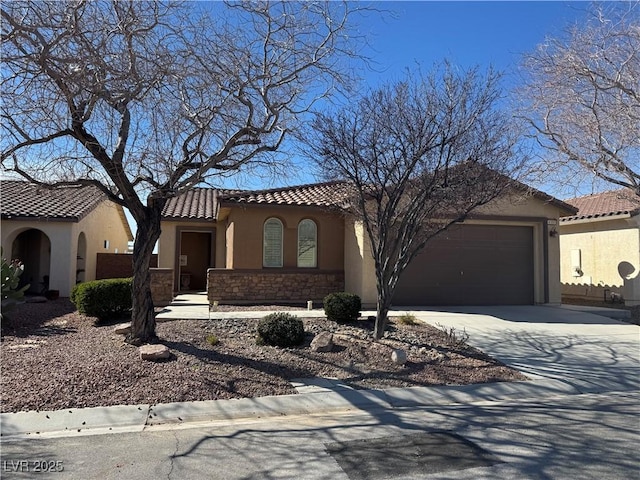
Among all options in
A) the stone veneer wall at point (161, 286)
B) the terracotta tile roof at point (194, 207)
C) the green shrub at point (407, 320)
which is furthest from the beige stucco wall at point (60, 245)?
the green shrub at point (407, 320)

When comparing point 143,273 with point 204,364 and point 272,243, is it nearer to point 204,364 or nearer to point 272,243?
point 204,364

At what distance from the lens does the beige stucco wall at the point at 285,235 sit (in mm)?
15469

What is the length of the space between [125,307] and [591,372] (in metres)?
10.1

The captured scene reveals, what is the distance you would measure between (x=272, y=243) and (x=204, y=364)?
8.25 meters

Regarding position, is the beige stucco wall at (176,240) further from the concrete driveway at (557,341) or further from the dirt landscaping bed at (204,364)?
the concrete driveway at (557,341)

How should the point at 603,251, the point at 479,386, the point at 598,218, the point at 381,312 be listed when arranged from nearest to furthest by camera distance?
the point at 479,386 < the point at 381,312 < the point at 598,218 < the point at 603,251

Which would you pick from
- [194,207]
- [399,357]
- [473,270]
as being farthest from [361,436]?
[194,207]

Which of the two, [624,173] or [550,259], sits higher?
[624,173]

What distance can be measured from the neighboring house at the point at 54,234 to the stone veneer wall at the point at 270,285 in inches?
218

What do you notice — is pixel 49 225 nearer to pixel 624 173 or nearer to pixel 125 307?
pixel 125 307

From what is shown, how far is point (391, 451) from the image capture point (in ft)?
16.3

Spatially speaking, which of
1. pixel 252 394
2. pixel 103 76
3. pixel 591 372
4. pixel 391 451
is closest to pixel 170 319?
pixel 252 394

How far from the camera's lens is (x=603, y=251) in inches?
766

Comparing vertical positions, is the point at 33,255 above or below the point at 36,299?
above
